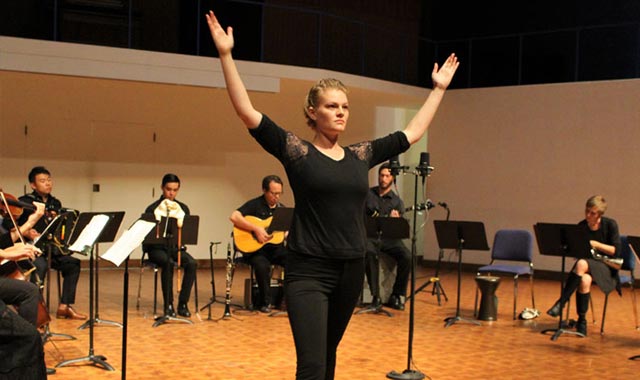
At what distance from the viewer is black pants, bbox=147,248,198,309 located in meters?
7.77

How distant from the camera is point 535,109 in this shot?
1267 centimetres

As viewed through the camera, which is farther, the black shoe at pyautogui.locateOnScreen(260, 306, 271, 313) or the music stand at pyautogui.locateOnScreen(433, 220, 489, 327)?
the black shoe at pyautogui.locateOnScreen(260, 306, 271, 313)

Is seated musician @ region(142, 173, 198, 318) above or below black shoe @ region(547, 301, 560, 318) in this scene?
above

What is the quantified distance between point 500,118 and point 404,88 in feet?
5.48

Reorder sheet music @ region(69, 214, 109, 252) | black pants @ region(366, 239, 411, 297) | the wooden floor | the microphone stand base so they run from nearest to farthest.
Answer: sheet music @ region(69, 214, 109, 252) < the microphone stand base < the wooden floor < black pants @ region(366, 239, 411, 297)

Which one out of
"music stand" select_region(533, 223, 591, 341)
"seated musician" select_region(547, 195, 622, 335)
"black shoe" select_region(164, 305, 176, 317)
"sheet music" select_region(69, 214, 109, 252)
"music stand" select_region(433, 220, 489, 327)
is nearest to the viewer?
"sheet music" select_region(69, 214, 109, 252)

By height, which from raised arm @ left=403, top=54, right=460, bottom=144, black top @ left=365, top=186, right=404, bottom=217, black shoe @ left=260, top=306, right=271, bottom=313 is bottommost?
black shoe @ left=260, top=306, right=271, bottom=313

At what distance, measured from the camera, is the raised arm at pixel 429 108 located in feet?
10.1

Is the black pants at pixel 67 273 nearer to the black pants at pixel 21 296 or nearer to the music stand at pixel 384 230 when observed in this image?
the black pants at pixel 21 296

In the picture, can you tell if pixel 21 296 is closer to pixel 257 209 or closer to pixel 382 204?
pixel 257 209

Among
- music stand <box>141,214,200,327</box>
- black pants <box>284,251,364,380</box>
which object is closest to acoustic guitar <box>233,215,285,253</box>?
music stand <box>141,214,200,327</box>

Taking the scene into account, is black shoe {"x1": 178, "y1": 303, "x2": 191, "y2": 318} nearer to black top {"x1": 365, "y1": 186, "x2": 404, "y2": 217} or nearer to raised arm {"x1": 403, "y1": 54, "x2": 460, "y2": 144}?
black top {"x1": 365, "y1": 186, "x2": 404, "y2": 217}

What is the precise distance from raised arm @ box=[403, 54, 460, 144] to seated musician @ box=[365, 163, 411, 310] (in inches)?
219

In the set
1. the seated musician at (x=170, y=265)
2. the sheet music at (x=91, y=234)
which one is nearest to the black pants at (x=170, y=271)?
the seated musician at (x=170, y=265)
